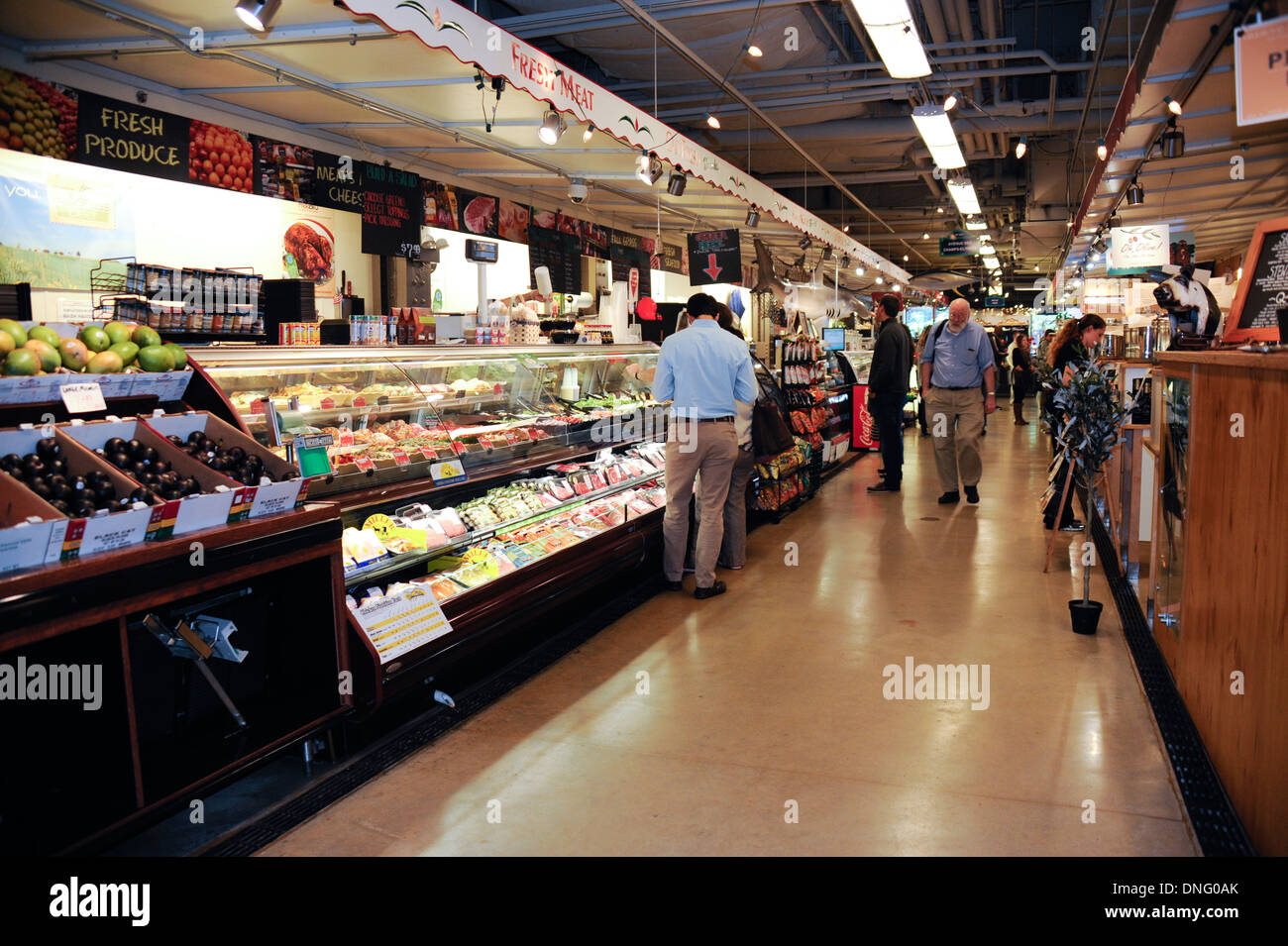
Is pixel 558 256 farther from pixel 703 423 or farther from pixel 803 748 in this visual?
pixel 803 748

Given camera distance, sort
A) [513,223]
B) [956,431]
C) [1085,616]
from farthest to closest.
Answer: [513,223] → [956,431] → [1085,616]

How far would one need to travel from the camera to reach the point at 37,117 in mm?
5605

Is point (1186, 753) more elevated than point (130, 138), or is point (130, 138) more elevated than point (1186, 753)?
point (130, 138)

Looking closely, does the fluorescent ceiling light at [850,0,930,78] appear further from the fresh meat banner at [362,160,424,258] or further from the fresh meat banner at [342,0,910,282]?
the fresh meat banner at [362,160,424,258]

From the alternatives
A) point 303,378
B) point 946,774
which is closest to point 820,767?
point 946,774

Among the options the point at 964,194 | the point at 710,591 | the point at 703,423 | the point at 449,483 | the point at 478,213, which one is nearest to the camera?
the point at 449,483

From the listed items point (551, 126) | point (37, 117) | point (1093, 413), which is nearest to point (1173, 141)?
→ point (1093, 413)

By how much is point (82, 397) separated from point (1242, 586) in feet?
12.4

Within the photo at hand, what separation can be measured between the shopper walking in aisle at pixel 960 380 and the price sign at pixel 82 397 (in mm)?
7210

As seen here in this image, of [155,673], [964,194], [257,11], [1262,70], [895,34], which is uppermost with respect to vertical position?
[964,194]

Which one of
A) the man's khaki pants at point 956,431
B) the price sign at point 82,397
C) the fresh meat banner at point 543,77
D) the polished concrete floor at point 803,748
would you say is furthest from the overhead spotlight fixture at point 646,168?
the price sign at point 82,397

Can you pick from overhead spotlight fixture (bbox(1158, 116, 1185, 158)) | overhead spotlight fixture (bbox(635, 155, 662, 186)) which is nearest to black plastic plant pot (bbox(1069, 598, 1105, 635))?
overhead spotlight fixture (bbox(1158, 116, 1185, 158))

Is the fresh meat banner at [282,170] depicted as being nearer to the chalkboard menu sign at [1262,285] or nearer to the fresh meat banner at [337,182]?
the fresh meat banner at [337,182]

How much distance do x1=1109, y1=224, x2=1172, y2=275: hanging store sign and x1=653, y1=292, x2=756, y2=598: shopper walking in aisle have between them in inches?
264
